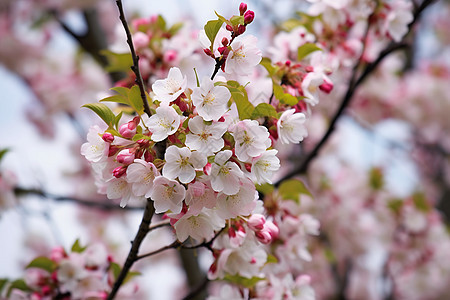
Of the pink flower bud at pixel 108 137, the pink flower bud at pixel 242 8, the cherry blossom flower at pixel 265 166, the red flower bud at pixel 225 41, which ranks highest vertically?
the pink flower bud at pixel 242 8

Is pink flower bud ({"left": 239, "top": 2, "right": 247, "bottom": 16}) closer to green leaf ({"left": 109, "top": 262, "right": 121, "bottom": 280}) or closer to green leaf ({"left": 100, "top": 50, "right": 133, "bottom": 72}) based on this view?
green leaf ({"left": 100, "top": 50, "right": 133, "bottom": 72})

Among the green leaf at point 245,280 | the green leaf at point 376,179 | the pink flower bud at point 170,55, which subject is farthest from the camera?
the green leaf at point 376,179

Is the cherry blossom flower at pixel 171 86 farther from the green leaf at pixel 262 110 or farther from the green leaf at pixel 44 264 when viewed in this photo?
the green leaf at pixel 44 264

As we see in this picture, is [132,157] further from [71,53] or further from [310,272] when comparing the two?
[71,53]

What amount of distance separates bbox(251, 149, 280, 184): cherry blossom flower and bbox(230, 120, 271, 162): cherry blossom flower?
0.03 metres

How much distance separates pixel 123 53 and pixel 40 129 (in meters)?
3.75

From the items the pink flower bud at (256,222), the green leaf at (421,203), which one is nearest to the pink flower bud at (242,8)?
the pink flower bud at (256,222)

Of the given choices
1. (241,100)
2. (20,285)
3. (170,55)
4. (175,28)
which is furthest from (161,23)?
(20,285)

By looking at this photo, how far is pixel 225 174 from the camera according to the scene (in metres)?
0.85

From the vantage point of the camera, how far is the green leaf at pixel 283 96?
1.08 metres

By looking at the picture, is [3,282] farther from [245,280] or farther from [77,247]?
[245,280]

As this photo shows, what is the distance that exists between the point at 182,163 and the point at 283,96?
1.27 ft

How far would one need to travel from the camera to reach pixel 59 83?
4434mm

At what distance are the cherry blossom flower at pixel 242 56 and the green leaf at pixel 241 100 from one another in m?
0.03
